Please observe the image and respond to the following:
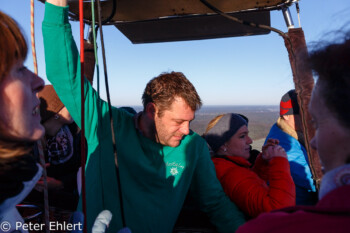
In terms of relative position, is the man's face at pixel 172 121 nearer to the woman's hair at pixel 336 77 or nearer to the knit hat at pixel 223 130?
the knit hat at pixel 223 130

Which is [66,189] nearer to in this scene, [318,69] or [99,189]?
[99,189]

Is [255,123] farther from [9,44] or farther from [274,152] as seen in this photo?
[9,44]

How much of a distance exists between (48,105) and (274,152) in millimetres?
1934

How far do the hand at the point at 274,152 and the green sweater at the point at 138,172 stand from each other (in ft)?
1.65

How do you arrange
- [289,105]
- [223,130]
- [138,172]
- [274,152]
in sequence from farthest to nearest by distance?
[289,105], [223,130], [274,152], [138,172]

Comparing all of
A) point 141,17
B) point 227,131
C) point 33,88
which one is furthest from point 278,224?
point 141,17

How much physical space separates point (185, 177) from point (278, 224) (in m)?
1.08

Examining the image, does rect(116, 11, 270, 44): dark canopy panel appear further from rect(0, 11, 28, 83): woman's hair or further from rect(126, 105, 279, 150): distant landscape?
rect(0, 11, 28, 83): woman's hair

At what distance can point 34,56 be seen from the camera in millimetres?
1118

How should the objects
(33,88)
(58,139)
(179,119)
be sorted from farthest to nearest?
(58,139) < (179,119) < (33,88)

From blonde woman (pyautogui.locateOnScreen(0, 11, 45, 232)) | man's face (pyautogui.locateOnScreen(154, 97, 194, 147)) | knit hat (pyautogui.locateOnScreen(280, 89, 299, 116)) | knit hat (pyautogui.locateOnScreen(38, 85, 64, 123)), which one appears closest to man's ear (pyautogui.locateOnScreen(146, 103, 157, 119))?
man's face (pyautogui.locateOnScreen(154, 97, 194, 147))

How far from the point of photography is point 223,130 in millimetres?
2145

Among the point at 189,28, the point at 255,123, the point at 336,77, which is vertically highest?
the point at 189,28

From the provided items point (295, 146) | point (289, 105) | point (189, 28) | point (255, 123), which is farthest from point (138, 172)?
point (255, 123)
